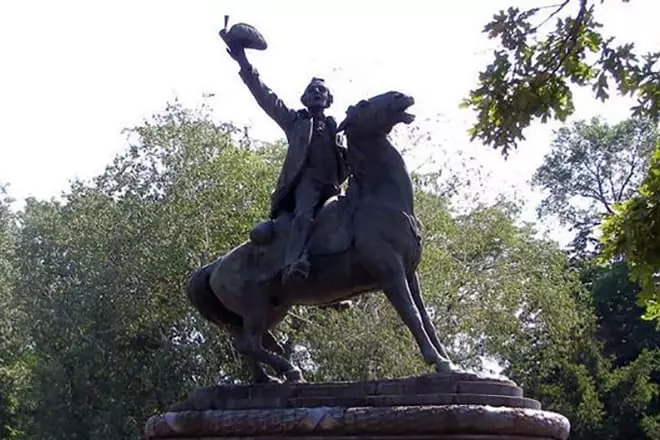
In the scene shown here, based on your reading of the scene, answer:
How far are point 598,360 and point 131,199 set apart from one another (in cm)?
1116

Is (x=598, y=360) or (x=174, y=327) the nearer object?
(x=174, y=327)

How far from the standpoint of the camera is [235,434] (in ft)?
29.0

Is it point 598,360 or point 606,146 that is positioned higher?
point 606,146

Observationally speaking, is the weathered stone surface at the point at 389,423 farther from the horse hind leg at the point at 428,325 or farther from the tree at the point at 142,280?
the tree at the point at 142,280

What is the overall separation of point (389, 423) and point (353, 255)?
1490 millimetres

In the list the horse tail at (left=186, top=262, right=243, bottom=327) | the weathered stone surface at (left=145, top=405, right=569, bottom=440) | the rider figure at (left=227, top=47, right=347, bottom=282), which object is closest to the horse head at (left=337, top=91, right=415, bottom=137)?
the rider figure at (left=227, top=47, right=347, bottom=282)

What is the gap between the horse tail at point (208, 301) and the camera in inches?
392

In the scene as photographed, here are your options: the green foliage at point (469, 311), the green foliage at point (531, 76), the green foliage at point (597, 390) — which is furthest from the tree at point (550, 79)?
the green foliage at point (597, 390)

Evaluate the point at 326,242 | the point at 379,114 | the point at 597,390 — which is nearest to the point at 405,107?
the point at 379,114

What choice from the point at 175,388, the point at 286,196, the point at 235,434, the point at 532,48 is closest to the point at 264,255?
the point at 286,196

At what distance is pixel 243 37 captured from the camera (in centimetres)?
1018

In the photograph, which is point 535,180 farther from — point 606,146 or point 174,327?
point 174,327

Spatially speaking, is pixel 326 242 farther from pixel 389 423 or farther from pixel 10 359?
pixel 10 359

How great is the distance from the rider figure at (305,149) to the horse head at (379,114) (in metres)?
0.52
